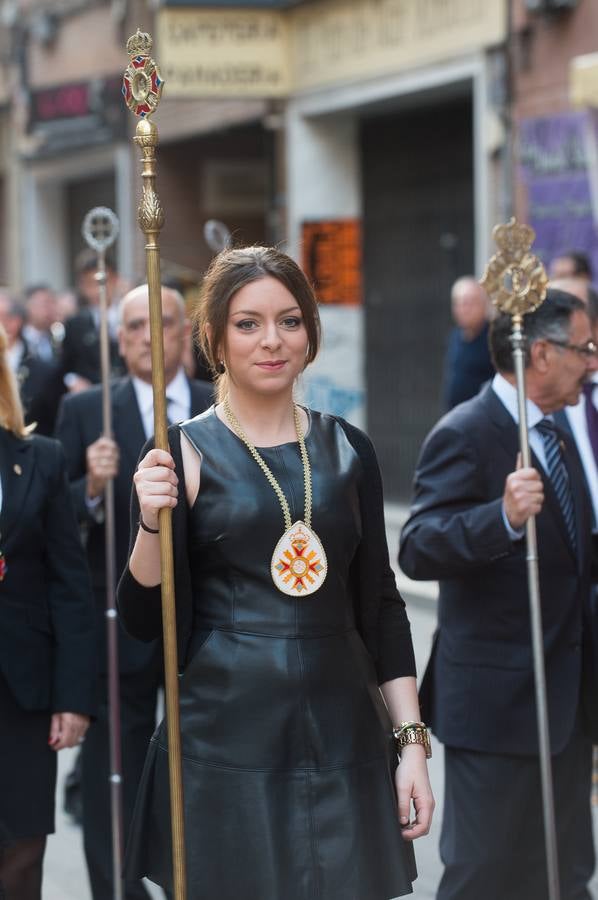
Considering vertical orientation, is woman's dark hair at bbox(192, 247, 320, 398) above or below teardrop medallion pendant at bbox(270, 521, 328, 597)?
above

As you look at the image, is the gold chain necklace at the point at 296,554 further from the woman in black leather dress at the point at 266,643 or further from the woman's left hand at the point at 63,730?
the woman's left hand at the point at 63,730

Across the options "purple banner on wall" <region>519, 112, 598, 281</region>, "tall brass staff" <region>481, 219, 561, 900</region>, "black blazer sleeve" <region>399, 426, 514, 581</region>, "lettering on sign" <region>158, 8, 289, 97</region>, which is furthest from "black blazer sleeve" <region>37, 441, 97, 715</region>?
"lettering on sign" <region>158, 8, 289, 97</region>

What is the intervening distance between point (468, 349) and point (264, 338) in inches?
341

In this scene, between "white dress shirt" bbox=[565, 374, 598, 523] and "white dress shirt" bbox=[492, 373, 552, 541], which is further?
"white dress shirt" bbox=[565, 374, 598, 523]

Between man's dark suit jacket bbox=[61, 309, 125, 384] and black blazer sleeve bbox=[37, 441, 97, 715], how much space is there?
4.79 meters

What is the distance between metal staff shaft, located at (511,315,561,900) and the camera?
448cm

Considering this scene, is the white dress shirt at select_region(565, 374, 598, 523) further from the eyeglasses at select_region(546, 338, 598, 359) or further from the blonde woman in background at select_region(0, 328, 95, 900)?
the blonde woman in background at select_region(0, 328, 95, 900)

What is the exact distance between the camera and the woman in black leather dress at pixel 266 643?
131 inches

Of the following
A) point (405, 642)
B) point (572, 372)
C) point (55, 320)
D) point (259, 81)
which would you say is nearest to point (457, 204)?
point (259, 81)

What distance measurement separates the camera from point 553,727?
4.74 meters

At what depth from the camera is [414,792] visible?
11.5 feet

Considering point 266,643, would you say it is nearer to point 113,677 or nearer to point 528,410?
point 528,410

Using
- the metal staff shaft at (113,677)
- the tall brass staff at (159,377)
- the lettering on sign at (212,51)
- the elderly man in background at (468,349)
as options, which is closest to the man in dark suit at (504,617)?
the metal staff shaft at (113,677)

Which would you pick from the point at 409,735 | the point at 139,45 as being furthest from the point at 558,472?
the point at 139,45
